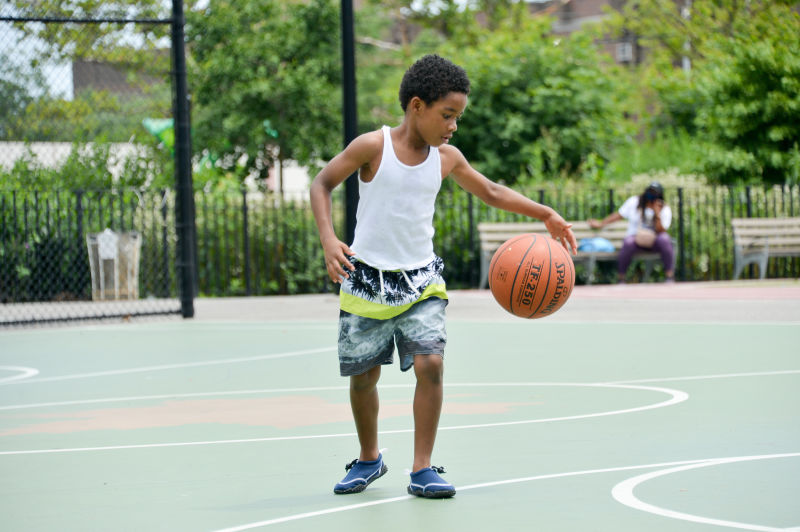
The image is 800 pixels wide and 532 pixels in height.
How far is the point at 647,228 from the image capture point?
14828 millimetres

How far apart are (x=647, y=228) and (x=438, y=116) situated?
1114 centimetres

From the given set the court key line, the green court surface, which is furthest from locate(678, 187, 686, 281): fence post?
the court key line

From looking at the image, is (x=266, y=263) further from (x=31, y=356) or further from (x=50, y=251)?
(x=31, y=356)

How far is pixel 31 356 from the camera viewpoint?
9117 mm

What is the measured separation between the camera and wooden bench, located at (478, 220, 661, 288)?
15148 mm

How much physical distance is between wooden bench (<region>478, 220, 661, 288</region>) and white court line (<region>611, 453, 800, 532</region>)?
10412 mm

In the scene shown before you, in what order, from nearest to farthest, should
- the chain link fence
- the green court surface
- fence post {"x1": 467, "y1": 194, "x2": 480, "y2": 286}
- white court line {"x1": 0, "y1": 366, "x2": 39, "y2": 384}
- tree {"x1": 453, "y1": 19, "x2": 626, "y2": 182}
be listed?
1. the green court surface
2. white court line {"x1": 0, "y1": 366, "x2": 39, "y2": 384}
3. the chain link fence
4. fence post {"x1": 467, "y1": 194, "x2": 480, "y2": 286}
5. tree {"x1": 453, "y1": 19, "x2": 626, "y2": 182}

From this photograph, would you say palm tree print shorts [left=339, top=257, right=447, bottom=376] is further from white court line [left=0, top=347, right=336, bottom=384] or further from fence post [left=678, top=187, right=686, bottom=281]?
fence post [left=678, top=187, right=686, bottom=281]

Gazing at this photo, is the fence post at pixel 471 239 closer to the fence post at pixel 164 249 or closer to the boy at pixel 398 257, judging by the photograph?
the fence post at pixel 164 249

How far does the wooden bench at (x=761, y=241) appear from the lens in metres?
15.6

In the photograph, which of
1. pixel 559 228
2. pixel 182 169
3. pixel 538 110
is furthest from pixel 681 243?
pixel 559 228

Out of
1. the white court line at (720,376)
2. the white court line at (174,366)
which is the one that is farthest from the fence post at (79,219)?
the white court line at (720,376)

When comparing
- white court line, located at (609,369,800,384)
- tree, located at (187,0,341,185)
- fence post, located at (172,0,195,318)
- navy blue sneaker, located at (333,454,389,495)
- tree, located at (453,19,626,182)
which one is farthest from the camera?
tree, located at (187,0,341,185)

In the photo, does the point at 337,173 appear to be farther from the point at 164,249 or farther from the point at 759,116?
the point at 759,116
